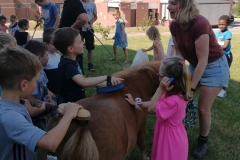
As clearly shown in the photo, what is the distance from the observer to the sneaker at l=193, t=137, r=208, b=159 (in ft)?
10.3

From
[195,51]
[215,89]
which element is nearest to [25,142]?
[195,51]

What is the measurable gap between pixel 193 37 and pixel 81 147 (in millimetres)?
1633

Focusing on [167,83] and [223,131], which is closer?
[167,83]

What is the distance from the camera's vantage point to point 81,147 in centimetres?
171

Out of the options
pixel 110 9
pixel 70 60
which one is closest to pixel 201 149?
pixel 70 60

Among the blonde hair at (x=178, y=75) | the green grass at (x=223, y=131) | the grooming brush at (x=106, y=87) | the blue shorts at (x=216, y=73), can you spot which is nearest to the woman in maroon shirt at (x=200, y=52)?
the blue shorts at (x=216, y=73)

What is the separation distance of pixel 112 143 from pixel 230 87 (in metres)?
4.74

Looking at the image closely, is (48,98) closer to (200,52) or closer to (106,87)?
(106,87)

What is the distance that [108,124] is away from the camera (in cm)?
198

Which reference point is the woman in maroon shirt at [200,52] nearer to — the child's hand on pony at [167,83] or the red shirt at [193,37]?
the red shirt at [193,37]

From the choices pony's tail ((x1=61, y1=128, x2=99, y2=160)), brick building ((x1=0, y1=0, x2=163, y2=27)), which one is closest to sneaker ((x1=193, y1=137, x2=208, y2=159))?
pony's tail ((x1=61, y1=128, x2=99, y2=160))

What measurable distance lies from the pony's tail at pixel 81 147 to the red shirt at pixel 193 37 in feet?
5.01

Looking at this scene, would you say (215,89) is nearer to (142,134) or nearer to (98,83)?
(142,134)

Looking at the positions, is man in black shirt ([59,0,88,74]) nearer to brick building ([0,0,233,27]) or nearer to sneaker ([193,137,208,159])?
sneaker ([193,137,208,159])
